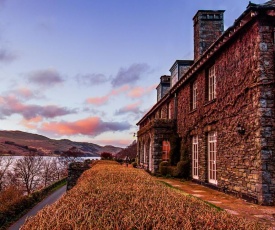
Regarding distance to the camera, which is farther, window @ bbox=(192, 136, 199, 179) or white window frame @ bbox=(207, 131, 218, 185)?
window @ bbox=(192, 136, 199, 179)

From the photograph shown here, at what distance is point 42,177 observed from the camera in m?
55.2

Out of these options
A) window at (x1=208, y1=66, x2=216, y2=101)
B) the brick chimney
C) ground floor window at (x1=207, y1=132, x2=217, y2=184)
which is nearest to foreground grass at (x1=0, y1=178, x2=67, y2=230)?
ground floor window at (x1=207, y1=132, x2=217, y2=184)

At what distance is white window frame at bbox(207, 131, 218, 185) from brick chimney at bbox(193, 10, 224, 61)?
240 inches

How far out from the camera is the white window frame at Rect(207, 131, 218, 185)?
12312 millimetres

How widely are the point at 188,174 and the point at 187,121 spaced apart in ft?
9.92

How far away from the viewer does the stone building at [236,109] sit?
331 inches

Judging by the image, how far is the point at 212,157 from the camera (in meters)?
12.7

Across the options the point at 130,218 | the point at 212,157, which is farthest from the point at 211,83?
the point at 130,218

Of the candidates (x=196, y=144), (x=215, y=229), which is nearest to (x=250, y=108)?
(x=196, y=144)

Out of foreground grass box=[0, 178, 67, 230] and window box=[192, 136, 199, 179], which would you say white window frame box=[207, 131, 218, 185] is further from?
foreground grass box=[0, 178, 67, 230]

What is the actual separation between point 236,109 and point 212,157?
3337 mm

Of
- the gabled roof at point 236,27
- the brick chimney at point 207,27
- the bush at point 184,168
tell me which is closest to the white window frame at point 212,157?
the bush at point 184,168

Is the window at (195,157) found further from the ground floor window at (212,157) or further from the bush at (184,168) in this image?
the ground floor window at (212,157)

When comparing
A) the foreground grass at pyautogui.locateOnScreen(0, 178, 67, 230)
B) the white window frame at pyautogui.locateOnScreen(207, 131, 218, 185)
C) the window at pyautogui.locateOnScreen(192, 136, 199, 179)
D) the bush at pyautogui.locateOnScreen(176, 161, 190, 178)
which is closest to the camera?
the white window frame at pyautogui.locateOnScreen(207, 131, 218, 185)
